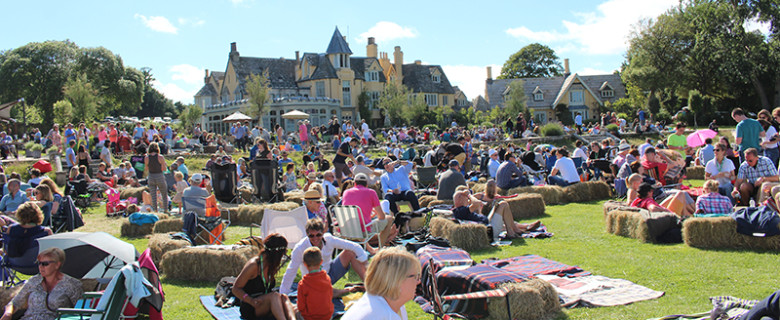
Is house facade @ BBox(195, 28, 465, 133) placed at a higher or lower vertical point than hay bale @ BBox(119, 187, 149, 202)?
higher

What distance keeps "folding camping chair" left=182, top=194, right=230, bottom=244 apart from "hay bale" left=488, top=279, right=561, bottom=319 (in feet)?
16.1

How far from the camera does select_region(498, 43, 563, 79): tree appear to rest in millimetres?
76625

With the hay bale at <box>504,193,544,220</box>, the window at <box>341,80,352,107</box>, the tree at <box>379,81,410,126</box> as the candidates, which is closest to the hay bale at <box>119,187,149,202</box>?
the hay bale at <box>504,193,544,220</box>

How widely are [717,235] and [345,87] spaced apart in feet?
163

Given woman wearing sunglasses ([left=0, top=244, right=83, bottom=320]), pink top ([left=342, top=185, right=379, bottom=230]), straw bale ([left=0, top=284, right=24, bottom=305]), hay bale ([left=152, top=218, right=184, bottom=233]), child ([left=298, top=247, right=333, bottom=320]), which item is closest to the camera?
woman wearing sunglasses ([left=0, top=244, right=83, bottom=320])

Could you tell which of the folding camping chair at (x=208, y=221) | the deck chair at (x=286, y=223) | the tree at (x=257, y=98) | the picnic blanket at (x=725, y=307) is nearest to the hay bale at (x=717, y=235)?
the picnic blanket at (x=725, y=307)

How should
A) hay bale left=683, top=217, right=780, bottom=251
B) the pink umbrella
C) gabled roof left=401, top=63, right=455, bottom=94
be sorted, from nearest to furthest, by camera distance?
1. hay bale left=683, top=217, right=780, bottom=251
2. the pink umbrella
3. gabled roof left=401, top=63, right=455, bottom=94

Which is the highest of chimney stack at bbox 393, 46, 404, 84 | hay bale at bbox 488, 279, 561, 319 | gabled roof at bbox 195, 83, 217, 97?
chimney stack at bbox 393, 46, 404, 84

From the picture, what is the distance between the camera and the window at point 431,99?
62.8m

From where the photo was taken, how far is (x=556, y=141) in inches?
1374

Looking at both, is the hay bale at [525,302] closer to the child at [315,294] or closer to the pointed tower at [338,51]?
the child at [315,294]

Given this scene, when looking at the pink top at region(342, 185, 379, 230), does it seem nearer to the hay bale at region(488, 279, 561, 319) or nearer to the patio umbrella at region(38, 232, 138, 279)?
the hay bale at region(488, 279, 561, 319)

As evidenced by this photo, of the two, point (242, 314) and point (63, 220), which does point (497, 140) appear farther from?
point (242, 314)

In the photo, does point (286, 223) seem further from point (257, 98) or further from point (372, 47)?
point (372, 47)
